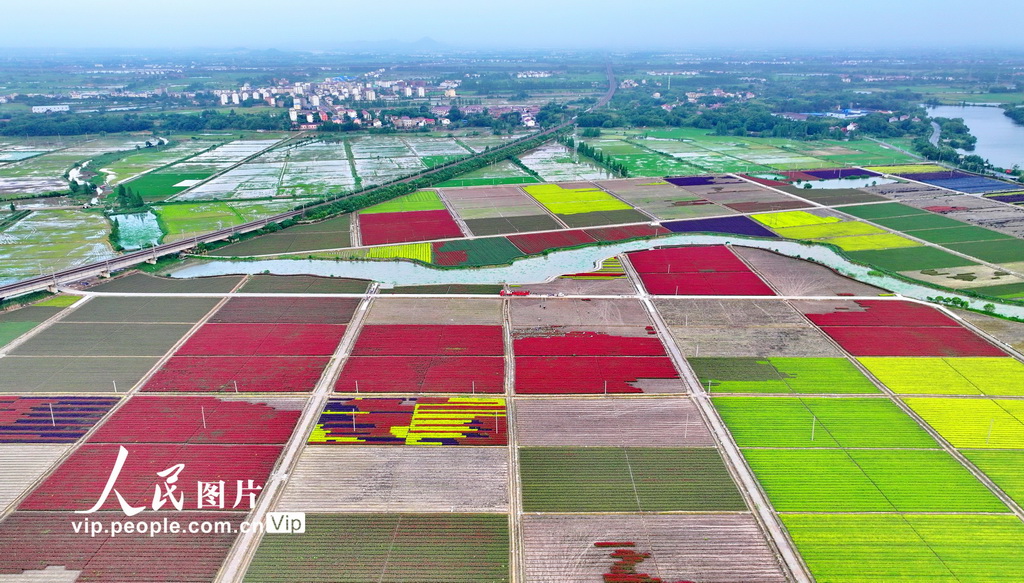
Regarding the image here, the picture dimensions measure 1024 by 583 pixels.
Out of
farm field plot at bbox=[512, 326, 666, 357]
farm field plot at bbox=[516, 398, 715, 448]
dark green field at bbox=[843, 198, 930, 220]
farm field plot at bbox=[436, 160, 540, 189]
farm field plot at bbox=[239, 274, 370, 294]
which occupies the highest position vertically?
farm field plot at bbox=[436, 160, 540, 189]

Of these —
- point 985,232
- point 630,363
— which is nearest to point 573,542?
point 630,363

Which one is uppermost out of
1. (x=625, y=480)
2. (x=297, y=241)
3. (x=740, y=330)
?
(x=297, y=241)

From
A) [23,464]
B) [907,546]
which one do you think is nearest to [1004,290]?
[907,546]

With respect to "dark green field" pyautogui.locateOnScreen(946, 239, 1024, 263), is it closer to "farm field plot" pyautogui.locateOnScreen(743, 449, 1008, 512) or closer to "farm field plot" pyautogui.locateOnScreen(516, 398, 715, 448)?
"farm field plot" pyautogui.locateOnScreen(743, 449, 1008, 512)

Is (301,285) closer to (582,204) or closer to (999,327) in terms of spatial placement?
(582,204)

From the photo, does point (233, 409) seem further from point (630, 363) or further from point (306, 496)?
point (630, 363)
